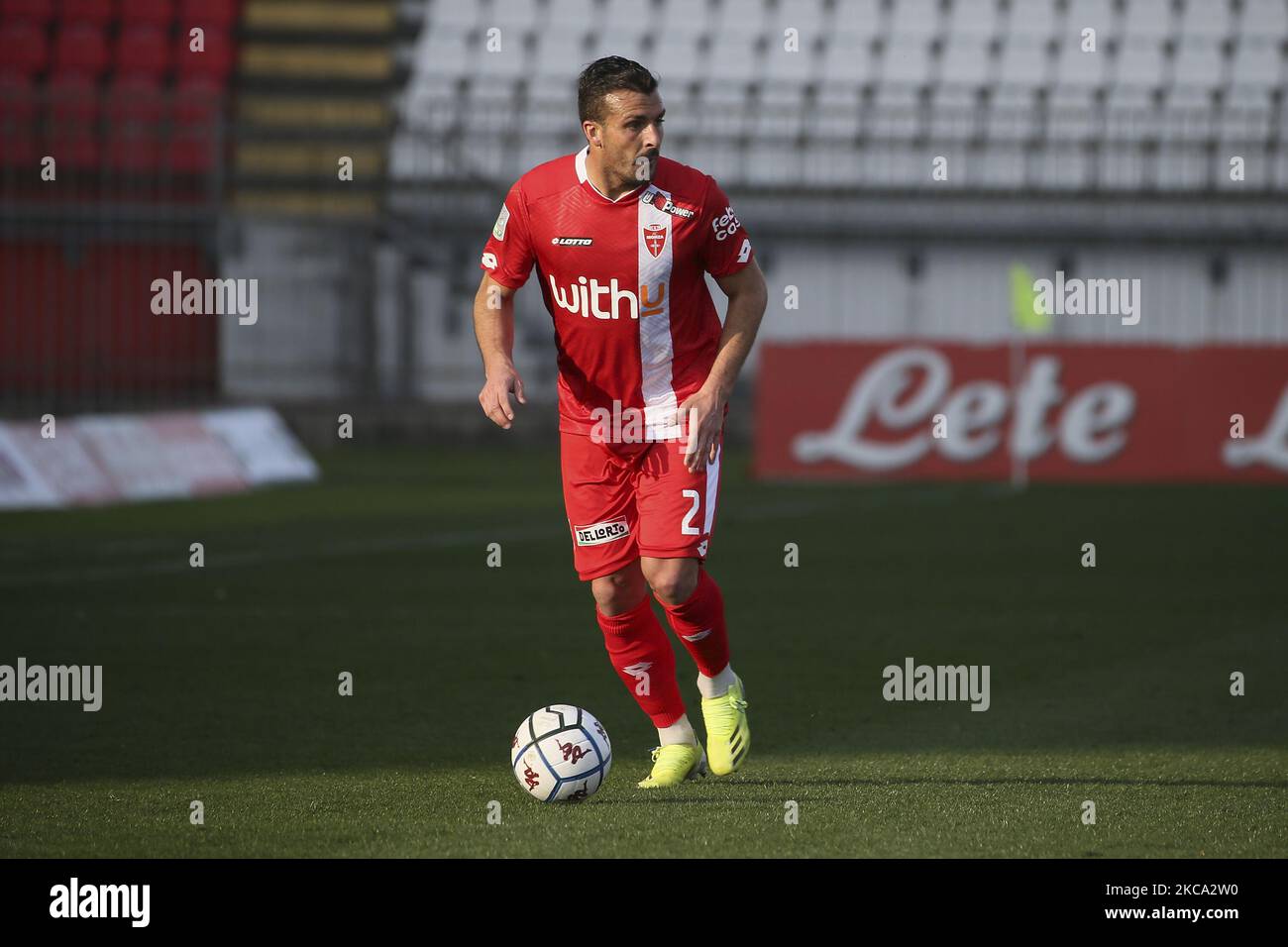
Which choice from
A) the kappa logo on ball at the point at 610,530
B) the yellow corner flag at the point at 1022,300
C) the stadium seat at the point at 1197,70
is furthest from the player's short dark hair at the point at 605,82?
the stadium seat at the point at 1197,70

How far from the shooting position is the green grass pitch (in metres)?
4.89

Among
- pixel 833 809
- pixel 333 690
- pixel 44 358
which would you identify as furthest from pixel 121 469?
pixel 833 809

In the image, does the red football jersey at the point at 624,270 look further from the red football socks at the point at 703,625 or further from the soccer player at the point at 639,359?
the red football socks at the point at 703,625

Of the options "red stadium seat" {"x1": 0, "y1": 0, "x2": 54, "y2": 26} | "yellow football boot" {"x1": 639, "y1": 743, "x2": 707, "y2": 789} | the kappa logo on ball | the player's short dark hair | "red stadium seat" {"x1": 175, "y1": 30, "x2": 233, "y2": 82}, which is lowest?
"yellow football boot" {"x1": 639, "y1": 743, "x2": 707, "y2": 789}

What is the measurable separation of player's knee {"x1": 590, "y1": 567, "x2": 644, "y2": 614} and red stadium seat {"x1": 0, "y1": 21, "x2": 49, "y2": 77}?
20454mm

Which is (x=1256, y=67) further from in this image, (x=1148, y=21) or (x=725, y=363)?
(x=725, y=363)

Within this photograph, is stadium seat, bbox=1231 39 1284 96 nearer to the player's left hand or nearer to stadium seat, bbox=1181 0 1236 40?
stadium seat, bbox=1181 0 1236 40

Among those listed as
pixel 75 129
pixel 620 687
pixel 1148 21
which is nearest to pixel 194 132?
pixel 75 129

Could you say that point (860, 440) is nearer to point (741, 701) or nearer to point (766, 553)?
point (766, 553)

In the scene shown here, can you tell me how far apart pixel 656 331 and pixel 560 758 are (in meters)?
1.29

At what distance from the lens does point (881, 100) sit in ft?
83.3

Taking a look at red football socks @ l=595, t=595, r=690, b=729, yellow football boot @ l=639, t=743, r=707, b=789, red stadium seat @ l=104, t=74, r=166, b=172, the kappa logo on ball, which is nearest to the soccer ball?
yellow football boot @ l=639, t=743, r=707, b=789

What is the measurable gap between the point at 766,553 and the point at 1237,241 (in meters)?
13.9

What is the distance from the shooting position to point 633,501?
5.59 meters
